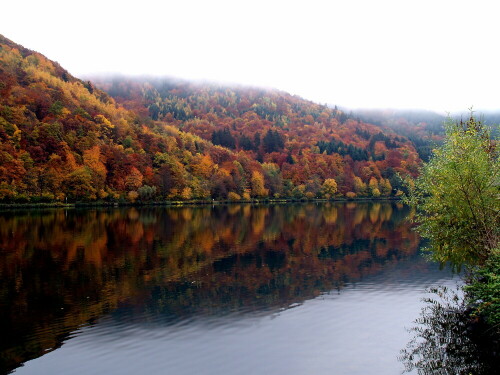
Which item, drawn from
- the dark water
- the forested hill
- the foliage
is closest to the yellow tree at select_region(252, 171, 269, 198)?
the forested hill

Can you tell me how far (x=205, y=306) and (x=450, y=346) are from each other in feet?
39.7

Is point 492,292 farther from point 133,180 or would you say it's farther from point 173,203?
point 173,203

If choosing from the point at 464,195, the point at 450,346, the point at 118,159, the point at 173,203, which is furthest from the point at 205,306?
the point at 118,159

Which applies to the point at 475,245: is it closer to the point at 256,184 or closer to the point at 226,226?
the point at 226,226

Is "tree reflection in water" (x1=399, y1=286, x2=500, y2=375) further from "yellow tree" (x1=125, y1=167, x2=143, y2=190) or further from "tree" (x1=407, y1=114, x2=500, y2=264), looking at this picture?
"yellow tree" (x1=125, y1=167, x2=143, y2=190)

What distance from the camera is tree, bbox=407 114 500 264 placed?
62.8 feet

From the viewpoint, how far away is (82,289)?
25.8m

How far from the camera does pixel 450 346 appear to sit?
57.0ft

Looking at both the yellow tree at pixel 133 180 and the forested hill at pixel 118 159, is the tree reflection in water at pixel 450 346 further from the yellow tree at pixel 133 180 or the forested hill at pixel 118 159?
the yellow tree at pixel 133 180

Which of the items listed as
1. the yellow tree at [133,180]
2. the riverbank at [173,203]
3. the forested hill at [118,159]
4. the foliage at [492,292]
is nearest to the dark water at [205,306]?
the foliage at [492,292]

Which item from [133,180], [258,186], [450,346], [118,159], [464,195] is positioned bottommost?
[258,186]

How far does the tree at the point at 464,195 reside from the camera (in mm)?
19156

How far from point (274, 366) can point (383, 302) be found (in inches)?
446

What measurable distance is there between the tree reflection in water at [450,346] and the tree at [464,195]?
3047 mm
